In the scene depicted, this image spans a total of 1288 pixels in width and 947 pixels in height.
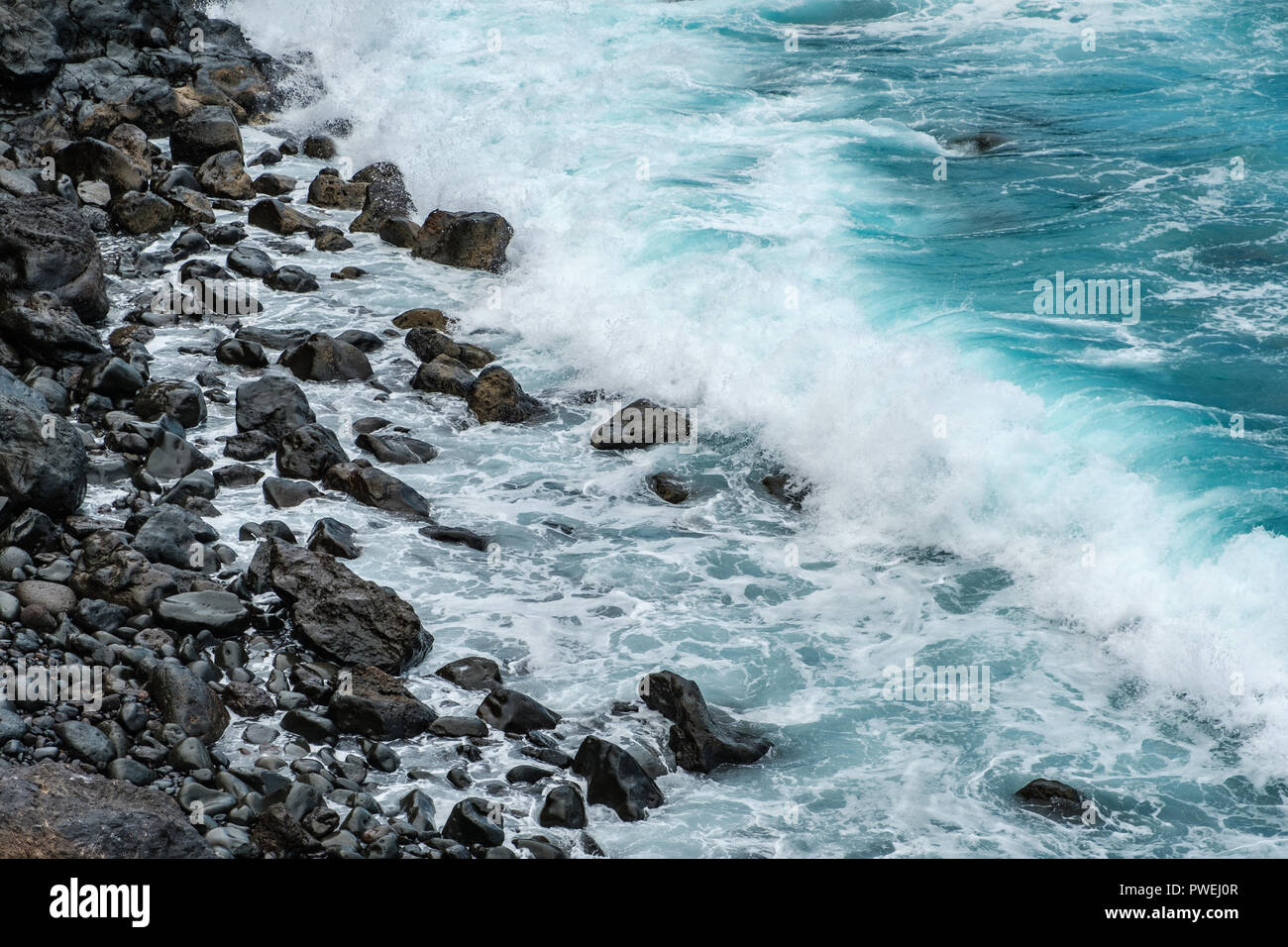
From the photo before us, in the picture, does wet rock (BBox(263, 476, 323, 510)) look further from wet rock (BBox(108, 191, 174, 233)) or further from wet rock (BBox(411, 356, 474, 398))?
wet rock (BBox(108, 191, 174, 233))

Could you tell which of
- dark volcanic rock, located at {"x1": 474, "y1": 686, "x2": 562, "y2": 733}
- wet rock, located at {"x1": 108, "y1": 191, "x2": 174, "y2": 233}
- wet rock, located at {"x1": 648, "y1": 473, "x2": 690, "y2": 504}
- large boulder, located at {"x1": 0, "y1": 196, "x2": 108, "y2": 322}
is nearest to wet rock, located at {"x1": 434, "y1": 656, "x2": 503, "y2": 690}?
dark volcanic rock, located at {"x1": 474, "y1": 686, "x2": 562, "y2": 733}

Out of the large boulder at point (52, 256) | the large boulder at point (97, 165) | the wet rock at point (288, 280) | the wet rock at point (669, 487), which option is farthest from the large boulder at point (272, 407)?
the large boulder at point (97, 165)

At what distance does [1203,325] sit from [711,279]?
6224mm

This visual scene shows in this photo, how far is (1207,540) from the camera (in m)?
11.4

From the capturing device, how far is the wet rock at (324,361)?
13305mm

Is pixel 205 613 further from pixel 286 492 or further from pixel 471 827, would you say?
pixel 471 827

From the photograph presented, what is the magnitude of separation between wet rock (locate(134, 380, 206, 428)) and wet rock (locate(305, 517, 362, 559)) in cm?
223

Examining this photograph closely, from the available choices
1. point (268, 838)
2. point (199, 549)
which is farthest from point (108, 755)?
point (199, 549)

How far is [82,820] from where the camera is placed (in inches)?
249

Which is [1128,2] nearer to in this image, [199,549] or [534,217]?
[534,217]

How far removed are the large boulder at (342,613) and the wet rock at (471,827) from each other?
1740 millimetres

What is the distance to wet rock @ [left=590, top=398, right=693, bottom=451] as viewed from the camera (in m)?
12.9

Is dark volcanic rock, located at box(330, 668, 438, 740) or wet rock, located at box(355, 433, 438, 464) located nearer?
dark volcanic rock, located at box(330, 668, 438, 740)

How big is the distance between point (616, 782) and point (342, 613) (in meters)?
2.55
